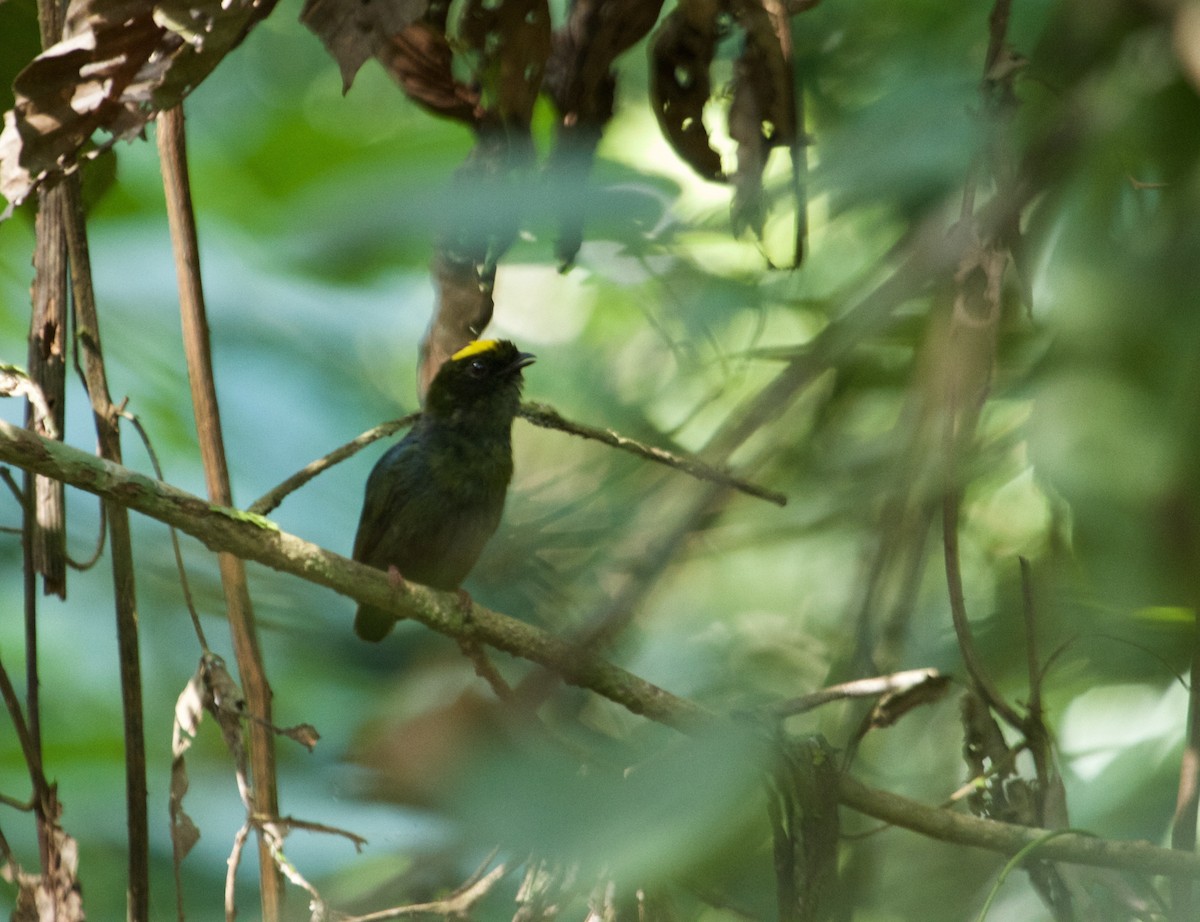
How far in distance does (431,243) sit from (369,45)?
38 cm

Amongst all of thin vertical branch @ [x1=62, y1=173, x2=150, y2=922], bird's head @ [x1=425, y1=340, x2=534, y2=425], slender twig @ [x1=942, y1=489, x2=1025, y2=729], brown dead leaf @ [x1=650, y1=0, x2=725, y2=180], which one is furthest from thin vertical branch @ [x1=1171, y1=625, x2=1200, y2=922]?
bird's head @ [x1=425, y1=340, x2=534, y2=425]

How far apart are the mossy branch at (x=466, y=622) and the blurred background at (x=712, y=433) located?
0.15 metres

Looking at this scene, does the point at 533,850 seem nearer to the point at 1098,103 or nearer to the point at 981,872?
the point at 981,872

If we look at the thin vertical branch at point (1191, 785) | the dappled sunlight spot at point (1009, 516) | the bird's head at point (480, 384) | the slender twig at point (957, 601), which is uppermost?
the bird's head at point (480, 384)

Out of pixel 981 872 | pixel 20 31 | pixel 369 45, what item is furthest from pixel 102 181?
pixel 981 872

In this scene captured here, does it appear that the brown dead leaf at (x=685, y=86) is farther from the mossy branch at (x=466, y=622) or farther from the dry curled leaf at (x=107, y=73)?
the mossy branch at (x=466, y=622)

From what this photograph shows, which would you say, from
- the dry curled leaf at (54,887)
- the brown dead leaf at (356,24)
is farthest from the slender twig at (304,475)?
the brown dead leaf at (356,24)

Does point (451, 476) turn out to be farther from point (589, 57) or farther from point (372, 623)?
point (589, 57)

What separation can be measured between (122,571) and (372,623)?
1365 mm

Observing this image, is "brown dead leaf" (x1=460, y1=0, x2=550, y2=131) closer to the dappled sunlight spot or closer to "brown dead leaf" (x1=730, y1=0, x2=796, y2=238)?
"brown dead leaf" (x1=730, y1=0, x2=796, y2=238)

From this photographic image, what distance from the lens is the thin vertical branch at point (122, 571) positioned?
2.58 m

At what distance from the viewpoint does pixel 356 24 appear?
2.26 metres

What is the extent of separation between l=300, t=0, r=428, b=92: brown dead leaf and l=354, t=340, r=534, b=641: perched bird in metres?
1.99

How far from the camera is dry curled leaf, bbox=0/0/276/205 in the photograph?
2223 mm
